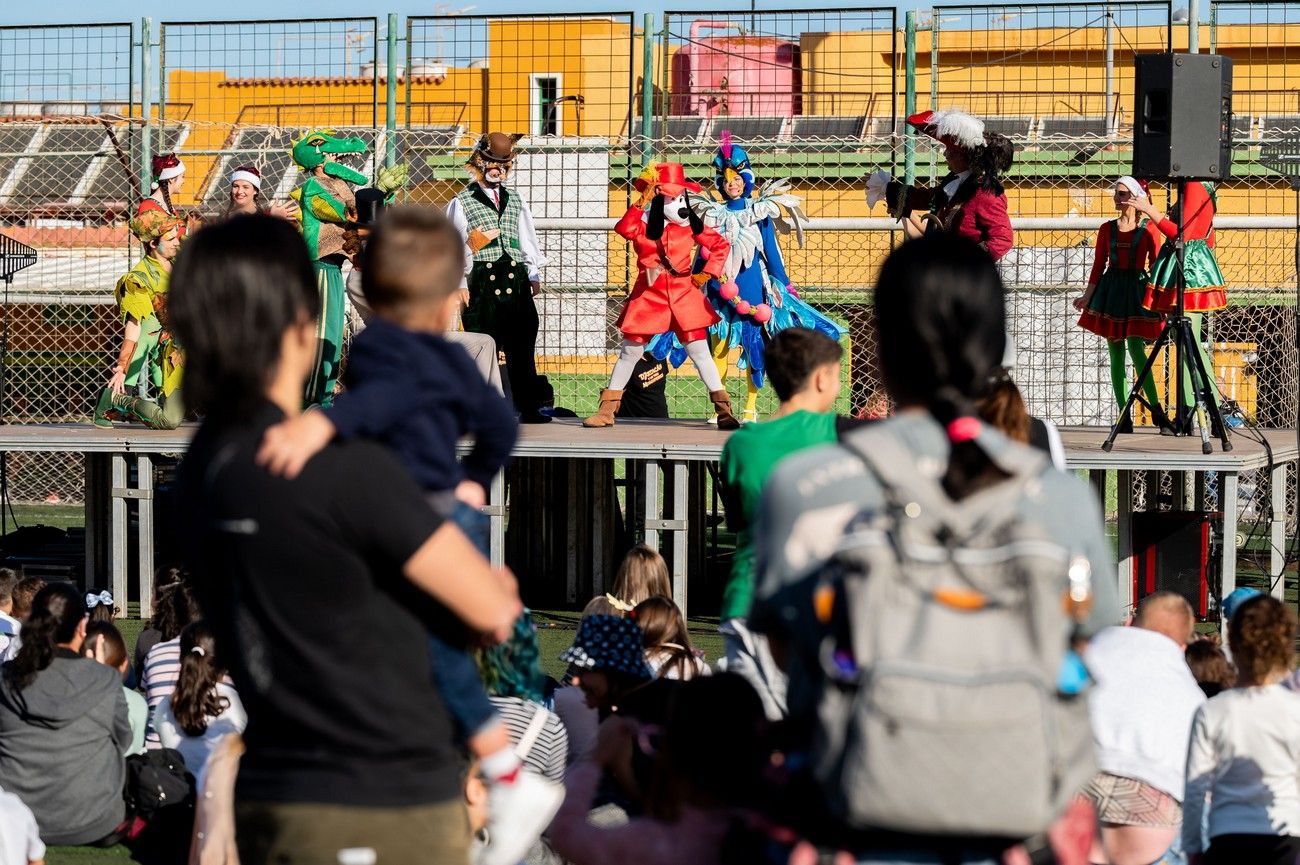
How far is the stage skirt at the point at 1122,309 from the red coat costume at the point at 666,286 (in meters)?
2.06

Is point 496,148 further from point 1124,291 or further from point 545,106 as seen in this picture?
point 545,106

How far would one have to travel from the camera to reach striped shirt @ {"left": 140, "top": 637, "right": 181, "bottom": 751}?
5559 millimetres

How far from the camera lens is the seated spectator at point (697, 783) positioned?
95.7 inches

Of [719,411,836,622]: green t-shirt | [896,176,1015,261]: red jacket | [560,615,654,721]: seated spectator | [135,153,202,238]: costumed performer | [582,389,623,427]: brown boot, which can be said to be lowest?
[560,615,654,721]: seated spectator

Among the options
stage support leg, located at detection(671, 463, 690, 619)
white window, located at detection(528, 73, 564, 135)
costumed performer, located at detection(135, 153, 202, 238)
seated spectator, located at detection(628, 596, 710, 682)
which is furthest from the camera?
white window, located at detection(528, 73, 564, 135)

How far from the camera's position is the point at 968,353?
2113 mm

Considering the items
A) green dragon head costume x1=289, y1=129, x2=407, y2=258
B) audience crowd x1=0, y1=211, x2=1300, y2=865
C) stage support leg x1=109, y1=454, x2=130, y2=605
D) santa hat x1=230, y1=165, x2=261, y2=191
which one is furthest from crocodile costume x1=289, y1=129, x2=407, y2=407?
audience crowd x1=0, y1=211, x2=1300, y2=865

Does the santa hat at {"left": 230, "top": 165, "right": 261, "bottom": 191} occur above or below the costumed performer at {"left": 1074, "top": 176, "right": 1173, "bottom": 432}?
above

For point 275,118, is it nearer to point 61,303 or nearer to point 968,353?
point 61,303

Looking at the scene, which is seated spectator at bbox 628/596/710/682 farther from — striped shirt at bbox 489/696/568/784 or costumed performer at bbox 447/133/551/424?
costumed performer at bbox 447/133/551/424

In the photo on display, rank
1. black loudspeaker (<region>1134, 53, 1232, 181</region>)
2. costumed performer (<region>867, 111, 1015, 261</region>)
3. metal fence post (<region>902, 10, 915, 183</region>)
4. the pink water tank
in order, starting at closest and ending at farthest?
1. costumed performer (<region>867, 111, 1015, 261</region>)
2. black loudspeaker (<region>1134, 53, 1232, 181</region>)
3. metal fence post (<region>902, 10, 915, 183</region>)
4. the pink water tank

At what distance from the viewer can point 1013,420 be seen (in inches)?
137

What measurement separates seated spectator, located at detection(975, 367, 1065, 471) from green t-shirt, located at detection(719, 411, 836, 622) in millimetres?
327

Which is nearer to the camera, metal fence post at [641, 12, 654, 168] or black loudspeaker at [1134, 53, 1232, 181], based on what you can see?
black loudspeaker at [1134, 53, 1232, 181]
